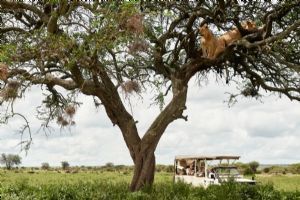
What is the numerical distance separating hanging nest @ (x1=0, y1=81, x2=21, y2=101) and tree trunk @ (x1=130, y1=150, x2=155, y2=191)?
620cm

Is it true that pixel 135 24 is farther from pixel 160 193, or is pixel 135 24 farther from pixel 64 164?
pixel 64 164

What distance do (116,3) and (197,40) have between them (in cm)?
881

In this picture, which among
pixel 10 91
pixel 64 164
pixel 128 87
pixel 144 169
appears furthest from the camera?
pixel 64 164

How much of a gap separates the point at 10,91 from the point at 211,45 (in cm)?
722

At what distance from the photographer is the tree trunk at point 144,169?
18.9 metres

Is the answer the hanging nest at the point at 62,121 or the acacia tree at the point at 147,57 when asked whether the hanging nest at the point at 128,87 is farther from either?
the hanging nest at the point at 62,121

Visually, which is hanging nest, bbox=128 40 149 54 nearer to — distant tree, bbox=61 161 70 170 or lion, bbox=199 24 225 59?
lion, bbox=199 24 225 59

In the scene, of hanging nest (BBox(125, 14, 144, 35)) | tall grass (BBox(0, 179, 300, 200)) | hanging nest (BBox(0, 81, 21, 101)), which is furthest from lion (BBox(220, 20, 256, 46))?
hanging nest (BBox(125, 14, 144, 35))

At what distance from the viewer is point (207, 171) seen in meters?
25.3

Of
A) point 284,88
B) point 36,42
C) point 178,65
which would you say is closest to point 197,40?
point 178,65

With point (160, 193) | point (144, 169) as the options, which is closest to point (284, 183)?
point (144, 169)

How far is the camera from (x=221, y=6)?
1589 centimetres

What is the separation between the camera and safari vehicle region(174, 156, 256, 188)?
2439 cm

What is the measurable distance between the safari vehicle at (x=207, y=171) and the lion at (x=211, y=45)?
6.57m
